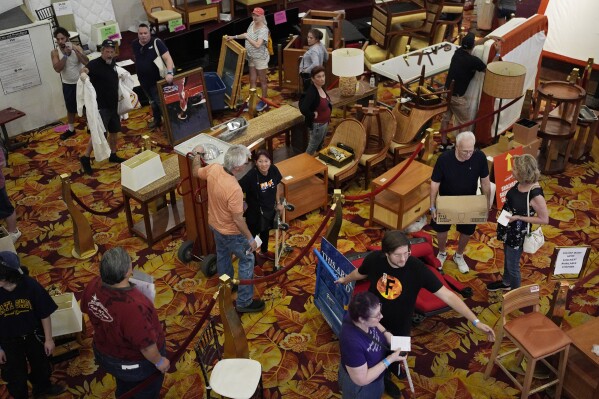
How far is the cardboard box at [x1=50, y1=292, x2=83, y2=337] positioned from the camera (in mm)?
4836

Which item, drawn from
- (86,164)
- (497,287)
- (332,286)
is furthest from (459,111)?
(86,164)

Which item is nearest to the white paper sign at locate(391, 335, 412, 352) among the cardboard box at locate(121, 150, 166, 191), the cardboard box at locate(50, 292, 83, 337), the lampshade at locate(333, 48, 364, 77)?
the cardboard box at locate(50, 292, 83, 337)

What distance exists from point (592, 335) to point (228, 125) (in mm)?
3874

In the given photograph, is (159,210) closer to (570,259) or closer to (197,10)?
(570,259)

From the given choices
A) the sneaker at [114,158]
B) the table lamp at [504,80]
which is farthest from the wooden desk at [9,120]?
the table lamp at [504,80]

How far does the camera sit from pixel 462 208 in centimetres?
530

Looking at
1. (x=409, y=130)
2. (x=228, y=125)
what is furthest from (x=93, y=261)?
(x=409, y=130)

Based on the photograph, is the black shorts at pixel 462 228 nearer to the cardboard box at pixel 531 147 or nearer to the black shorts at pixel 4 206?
the cardboard box at pixel 531 147

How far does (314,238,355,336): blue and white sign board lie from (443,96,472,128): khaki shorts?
3.67 m

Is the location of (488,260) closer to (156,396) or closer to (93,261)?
(156,396)

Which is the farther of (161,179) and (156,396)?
(161,179)

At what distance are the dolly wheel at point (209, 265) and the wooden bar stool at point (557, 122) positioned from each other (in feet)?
13.8

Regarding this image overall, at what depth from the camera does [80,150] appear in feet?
26.2

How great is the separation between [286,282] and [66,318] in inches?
77.2
